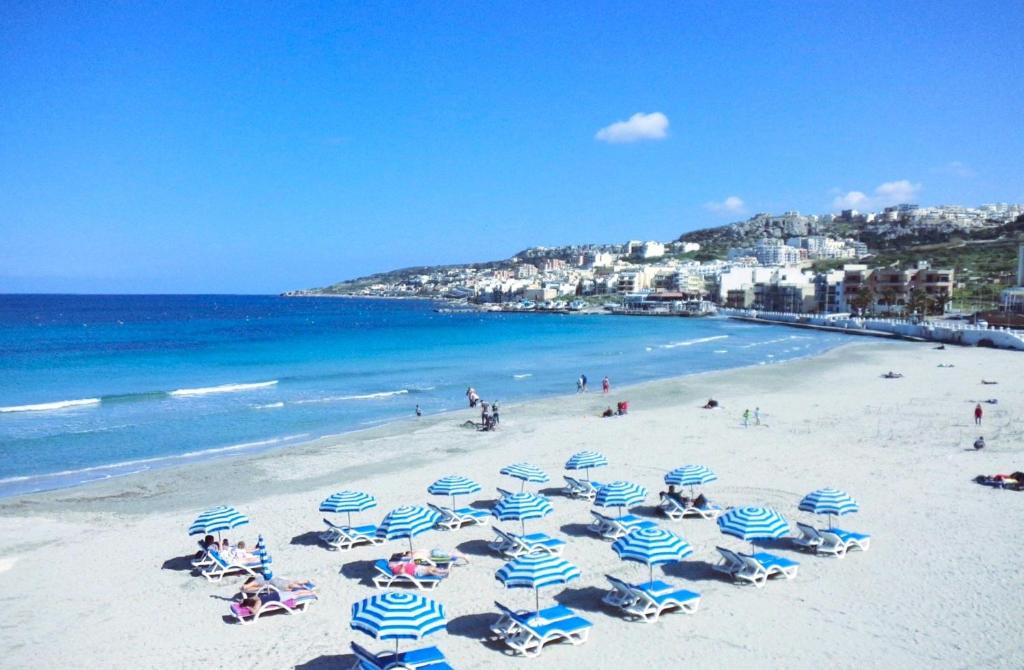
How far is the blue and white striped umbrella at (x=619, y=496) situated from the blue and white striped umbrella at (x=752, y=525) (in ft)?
7.01

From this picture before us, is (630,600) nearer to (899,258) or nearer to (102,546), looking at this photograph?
(102,546)

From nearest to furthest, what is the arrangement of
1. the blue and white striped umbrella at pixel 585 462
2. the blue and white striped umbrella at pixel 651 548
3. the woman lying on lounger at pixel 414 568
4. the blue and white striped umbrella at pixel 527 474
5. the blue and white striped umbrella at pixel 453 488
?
the blue and white striped umbrella at pixel 651 548 < the woman lying on lounger at pixel 414 568 < the blue and white striped umbrella at pixel 453 488 < the blue and white striped umbrella at pixel 527 474 < the blue and white striped umbrella at pixel 585 462

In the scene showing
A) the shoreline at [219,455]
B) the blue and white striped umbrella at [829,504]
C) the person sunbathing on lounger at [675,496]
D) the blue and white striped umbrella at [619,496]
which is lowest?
the shoreline at [219,455]

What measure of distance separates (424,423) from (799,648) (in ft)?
65.7

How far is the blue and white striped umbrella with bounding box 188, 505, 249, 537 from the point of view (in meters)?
13.5

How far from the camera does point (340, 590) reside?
12.0 m

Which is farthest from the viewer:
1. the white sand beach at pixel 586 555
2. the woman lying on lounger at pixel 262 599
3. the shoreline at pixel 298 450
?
the shoreline at pixel 298 450

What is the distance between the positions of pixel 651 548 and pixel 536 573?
1.94m

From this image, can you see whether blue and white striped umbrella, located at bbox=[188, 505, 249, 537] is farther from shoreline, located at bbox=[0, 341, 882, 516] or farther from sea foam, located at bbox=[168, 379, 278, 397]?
sea foam, located at bbox=[168, 379, 278, 397]

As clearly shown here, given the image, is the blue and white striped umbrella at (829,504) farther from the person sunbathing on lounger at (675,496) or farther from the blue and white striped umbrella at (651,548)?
the blue and white striped umbrella at (651,548)

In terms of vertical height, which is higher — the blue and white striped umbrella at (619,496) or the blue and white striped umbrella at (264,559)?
the blue and white striped umbrella at (619,496)

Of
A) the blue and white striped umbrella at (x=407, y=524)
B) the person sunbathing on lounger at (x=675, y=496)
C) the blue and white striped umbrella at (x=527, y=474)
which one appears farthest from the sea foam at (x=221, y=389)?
the person sunbathing on lounger at (x=675, y=496)

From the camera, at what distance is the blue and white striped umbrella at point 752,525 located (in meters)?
12.4

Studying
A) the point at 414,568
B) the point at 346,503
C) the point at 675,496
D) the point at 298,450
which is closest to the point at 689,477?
the point at 675,496
